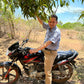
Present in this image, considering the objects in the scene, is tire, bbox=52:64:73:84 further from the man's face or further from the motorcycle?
the man's face

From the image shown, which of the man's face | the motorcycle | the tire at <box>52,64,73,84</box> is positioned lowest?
the tire at <box>52,64,73,84</box>

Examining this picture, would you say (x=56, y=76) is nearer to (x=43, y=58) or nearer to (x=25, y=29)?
(x=43, y=58)

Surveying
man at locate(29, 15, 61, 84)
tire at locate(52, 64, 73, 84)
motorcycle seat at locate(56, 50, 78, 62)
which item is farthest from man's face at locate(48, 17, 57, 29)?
tire at locate(52, 64, 73, 84)

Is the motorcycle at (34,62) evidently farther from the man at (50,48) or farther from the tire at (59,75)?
the man at (50,48)

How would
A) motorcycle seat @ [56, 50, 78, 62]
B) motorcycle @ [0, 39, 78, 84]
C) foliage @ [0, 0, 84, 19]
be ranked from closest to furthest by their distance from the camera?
foliage @ [0, 0, 84, 19] → motorcycle @ [0, 39, 78, 84] → motorcycle seat @ [56, 50, 78, 62]

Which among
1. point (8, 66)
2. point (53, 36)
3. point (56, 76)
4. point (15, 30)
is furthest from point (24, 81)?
point (15, 30)

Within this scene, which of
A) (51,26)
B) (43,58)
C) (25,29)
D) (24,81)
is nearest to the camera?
(51,26)

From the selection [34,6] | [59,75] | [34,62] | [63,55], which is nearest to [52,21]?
[34,6]

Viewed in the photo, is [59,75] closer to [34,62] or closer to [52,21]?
[34,62]

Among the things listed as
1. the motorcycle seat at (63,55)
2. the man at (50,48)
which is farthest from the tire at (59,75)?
the man at (50,48)

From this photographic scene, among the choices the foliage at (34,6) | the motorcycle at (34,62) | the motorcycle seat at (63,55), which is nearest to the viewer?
the foliage at (34,6)

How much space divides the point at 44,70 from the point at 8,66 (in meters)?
0.98

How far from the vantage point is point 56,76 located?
351 cm

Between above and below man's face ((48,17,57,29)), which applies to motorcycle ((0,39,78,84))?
below
